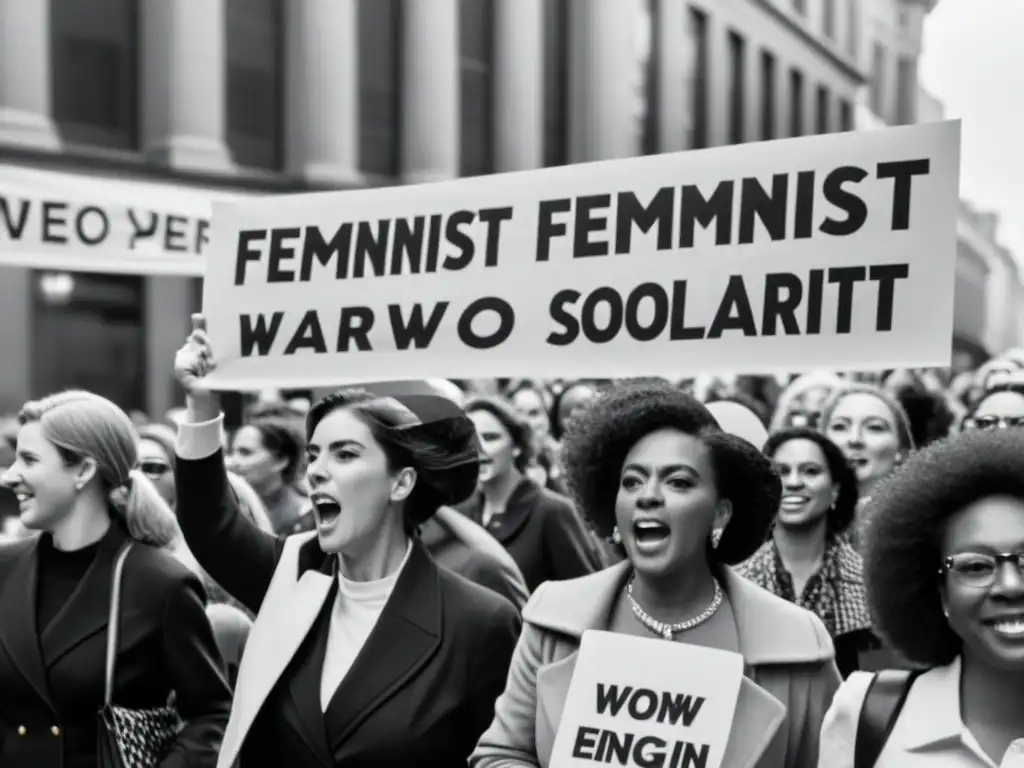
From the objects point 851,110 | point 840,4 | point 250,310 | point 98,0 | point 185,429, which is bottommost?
point 185,429

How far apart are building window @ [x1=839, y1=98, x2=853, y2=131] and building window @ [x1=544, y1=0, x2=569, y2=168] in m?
21.8

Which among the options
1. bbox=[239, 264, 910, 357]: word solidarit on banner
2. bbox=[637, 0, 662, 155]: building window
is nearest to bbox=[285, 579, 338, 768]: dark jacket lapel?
bbox=[239, 264, 910, 357]: word solidarit on banner

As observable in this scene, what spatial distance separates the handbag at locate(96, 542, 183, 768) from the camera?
12.1 ft

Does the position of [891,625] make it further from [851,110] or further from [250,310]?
[851,110]

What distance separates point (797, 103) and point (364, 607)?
1681 inches

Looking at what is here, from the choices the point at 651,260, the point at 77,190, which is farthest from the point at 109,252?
the point at 651,260

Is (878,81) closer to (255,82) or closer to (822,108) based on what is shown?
(822,108)

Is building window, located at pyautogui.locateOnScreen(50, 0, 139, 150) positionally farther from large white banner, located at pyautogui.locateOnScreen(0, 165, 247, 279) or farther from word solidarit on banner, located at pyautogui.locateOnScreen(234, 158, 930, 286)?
word solidarit on banner, located at pyautogui.locateOnScreen(234, 158, 930, 286)

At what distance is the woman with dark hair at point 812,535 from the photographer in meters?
4.78

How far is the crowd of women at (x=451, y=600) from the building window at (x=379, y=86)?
67.3 feet

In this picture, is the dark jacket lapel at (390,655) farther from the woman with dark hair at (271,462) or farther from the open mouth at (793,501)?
the woman with dark hair at (271,462)

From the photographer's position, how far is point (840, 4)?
4806cm

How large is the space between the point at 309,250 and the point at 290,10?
18914 millimetres

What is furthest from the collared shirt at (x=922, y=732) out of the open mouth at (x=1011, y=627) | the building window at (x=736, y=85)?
the building window at (x=736, y=85)
